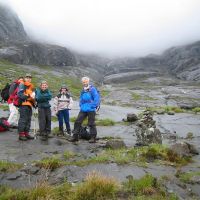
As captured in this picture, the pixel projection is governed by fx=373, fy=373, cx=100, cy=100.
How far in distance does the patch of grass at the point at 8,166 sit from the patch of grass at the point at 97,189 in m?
2.76

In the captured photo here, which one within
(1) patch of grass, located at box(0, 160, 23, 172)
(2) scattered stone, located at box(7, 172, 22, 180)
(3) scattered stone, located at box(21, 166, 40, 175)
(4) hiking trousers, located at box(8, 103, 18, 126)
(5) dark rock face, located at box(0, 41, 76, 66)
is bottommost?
(2) scattered stone, located at box(7, 172, 22, 180)

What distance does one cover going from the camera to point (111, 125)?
26.6 metres

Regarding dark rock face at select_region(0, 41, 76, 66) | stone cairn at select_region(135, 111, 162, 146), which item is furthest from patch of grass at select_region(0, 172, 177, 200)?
dark rock face at select_region(0, 41, 76, 66)

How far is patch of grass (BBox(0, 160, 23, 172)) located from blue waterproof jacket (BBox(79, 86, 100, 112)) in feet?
18.4

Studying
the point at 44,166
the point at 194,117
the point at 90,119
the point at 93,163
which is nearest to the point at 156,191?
the point at 93,163

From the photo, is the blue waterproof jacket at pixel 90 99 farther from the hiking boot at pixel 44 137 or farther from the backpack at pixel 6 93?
the backpack at pixel 6 93

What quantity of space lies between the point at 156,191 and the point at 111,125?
54.2ft

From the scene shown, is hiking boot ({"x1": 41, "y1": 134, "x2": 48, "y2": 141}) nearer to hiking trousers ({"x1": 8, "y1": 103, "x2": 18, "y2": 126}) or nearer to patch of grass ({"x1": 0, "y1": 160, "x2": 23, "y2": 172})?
hiking trousers ({"x1": 8, "y1": 103, "x2": 18, "y2": 126})

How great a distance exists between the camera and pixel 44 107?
17.1m

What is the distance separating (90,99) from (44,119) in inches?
93.7

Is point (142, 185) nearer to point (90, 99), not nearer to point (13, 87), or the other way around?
point (90, 99)

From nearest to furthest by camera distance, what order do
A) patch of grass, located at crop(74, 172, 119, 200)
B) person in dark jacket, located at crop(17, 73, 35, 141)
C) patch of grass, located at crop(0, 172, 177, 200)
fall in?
patch of grass, located at crop(0, 172, 177, 200) < patch of grass, located at crop(74, 172, 119, 200) < person in dark jacket, located at crop(17, 73, 35, 141)

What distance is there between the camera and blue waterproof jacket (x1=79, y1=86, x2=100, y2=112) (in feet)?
54.7

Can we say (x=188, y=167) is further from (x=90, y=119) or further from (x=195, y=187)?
(x=90, y=119)
